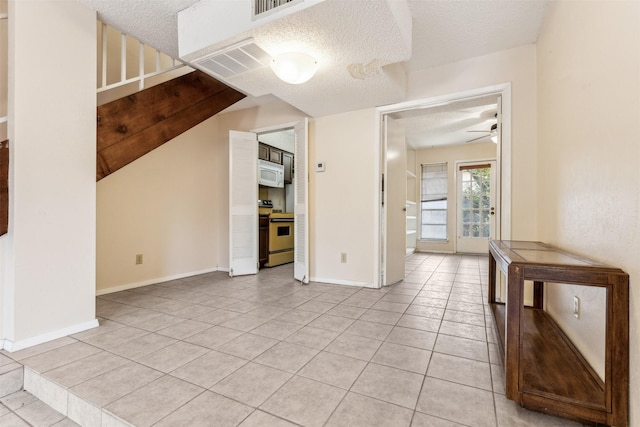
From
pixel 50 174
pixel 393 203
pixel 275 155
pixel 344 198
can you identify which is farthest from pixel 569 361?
pixel 275 155

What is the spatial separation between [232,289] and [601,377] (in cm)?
294

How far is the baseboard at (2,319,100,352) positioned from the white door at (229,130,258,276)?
1.84 metres

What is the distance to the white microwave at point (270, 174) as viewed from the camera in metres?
4.94

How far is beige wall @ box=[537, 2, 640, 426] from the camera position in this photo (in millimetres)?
1060

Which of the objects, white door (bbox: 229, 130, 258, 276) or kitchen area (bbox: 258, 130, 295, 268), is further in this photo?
kitchen area (bbox: 258, 130, 295, 268)

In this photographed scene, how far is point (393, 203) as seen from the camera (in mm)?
3551

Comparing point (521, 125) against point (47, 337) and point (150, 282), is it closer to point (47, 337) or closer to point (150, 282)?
point (47, 337)

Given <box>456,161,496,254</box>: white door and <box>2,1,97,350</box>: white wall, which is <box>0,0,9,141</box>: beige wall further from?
<box>456,161,496,254</box>: white door

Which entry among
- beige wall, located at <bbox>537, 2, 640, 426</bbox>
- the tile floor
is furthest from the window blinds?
beige wall, located at <bbox>537, 2, 640, 426</bbox>

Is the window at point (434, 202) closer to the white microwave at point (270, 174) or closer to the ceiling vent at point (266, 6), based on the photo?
the white microwave at point (270, 174)

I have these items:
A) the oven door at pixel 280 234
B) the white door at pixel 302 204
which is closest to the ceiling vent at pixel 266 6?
the white door at pixel 302 204

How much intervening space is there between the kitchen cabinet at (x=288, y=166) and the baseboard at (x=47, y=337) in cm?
A: 413

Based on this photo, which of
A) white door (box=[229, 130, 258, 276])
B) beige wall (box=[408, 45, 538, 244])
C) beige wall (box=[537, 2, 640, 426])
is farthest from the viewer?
white door (box=[229, 130, 258, 276])

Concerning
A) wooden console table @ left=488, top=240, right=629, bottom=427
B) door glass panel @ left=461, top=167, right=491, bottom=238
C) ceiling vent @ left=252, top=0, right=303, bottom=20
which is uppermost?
ceiling vent @ left=252, top=0, right=303, bottom=20
